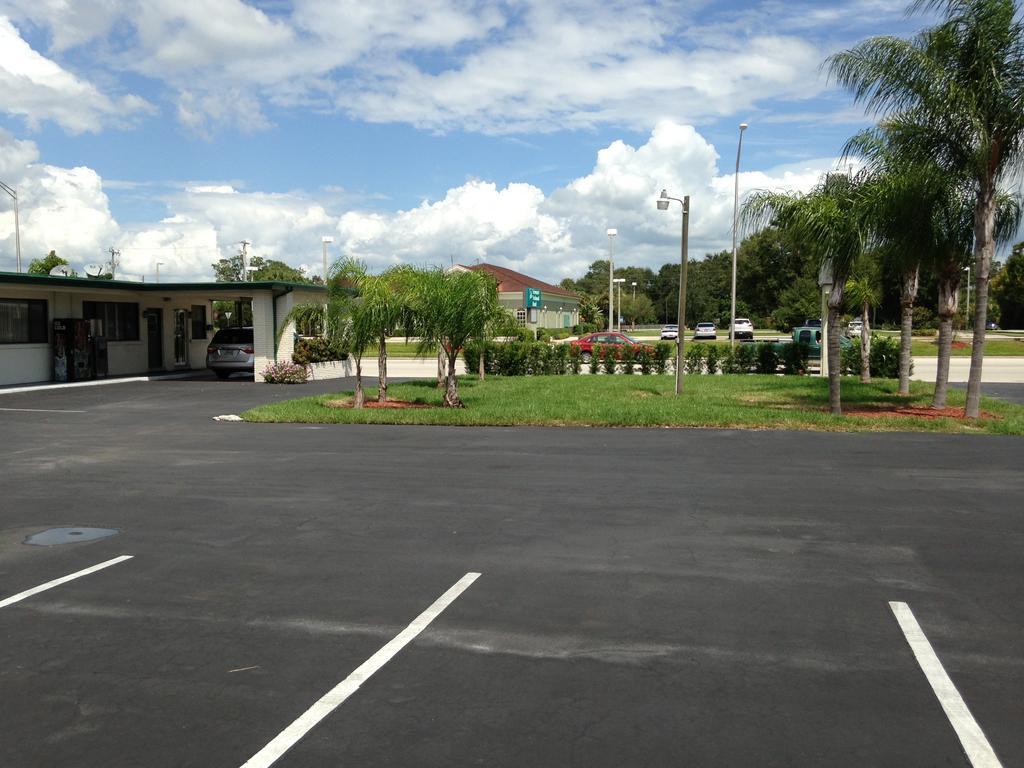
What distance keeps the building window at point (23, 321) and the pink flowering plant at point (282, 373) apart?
21.8ft

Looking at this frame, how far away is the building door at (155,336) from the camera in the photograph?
30986 mm

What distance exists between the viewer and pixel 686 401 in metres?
20.3

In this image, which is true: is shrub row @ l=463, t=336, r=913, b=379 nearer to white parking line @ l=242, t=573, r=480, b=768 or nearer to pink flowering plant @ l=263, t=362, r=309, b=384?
pink flowering plant @ l=263, t=362, r=309, b=384

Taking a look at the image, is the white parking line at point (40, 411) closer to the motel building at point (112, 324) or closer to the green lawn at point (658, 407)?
the green lawn at point (658, 407)

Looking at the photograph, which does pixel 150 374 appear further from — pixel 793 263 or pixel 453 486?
pixel 793 263

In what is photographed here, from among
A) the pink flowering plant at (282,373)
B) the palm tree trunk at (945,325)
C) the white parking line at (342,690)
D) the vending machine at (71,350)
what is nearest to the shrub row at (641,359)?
the pink flowering plant at (282,373)

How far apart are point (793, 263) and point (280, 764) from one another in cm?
8969

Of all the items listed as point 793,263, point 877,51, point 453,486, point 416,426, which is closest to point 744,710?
point 453,486

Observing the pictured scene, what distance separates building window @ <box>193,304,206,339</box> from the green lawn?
11989 millimetres

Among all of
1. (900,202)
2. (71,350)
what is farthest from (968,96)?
(71,350)

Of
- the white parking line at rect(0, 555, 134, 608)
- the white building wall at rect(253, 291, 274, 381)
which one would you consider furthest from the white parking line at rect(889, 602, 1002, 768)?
the white building wall at rect(253, 291, 274, 381)

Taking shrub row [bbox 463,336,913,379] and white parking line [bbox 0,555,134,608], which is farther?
shrub row [bbox 463,336,913,379]

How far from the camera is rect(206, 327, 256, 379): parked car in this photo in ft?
91.5

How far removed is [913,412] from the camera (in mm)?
18016
